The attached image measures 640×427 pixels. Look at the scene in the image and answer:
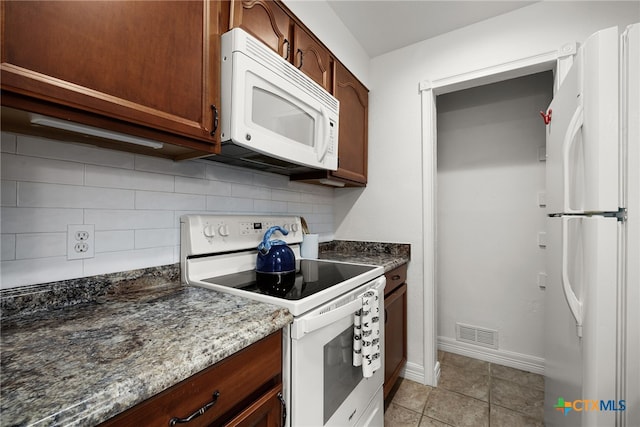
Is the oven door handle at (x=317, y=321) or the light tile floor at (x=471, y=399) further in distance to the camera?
the light tile floor at (x=471, y=399)

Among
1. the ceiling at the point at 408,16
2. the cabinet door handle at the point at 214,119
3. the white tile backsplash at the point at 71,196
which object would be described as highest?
the ceiling at the point at 408,16

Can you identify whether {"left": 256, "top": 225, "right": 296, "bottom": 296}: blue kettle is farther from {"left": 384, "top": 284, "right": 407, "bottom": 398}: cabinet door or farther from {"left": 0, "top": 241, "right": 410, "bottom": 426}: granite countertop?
{"left": 384, "top": 284, "right": 407, "bottom": 398}: cabinet door

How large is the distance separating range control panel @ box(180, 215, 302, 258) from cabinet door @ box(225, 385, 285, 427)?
2.15ft

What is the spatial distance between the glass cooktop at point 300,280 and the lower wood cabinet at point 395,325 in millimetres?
385

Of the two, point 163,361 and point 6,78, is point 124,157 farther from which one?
point 163,361

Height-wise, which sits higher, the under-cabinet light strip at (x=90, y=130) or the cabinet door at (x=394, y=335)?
the under-cabinet light strip at (x=90, y=130)

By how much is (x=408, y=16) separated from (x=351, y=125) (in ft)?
2.46

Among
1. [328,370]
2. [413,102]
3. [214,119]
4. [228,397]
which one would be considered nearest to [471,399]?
[328,370]

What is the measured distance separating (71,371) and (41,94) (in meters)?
0.60

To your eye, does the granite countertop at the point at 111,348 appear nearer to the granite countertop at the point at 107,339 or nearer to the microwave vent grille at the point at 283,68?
the granite countertop at the point at 107,339

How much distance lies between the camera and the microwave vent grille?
1.09 m

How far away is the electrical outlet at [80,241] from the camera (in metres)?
0.93

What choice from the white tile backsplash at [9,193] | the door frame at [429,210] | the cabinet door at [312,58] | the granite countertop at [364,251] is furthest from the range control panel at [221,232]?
the door frame at [429,210]

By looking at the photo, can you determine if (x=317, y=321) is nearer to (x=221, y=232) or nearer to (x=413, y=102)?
(x=221, y=232)
